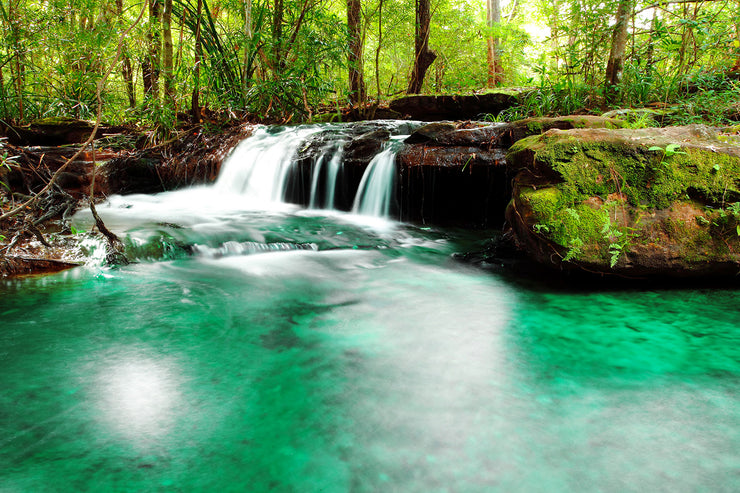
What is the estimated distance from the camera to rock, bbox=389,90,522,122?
8914mm

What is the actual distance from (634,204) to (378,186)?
10.5 ft

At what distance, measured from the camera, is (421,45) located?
35.3ft

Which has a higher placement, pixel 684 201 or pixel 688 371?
pixel 684 201

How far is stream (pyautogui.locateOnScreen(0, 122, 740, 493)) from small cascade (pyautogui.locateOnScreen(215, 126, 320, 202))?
2.98 m

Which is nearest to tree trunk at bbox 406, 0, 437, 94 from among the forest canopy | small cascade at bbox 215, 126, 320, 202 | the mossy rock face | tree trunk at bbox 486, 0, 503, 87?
the forest canopy

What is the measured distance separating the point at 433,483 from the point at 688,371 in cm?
170

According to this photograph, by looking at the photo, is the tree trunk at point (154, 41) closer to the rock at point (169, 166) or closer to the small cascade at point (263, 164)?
the rock at point (169, 166)

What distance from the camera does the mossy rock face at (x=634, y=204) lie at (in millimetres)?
3373

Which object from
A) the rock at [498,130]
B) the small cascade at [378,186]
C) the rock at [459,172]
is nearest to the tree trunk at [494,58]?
the rock at [498,130]

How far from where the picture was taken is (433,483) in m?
1.58

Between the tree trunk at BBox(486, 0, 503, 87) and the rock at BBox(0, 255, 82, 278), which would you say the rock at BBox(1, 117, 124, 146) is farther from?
the tree trunk at BBox(486, 0, 503, 87)

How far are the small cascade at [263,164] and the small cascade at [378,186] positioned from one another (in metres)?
1.48

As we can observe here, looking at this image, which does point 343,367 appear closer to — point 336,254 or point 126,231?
point 336,254

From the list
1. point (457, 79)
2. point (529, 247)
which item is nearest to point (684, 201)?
point (529, 247)
